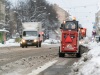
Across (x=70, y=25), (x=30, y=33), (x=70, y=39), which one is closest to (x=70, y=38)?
(x=70, y=39)

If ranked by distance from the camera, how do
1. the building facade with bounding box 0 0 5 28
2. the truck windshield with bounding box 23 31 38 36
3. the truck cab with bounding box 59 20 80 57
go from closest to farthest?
the truck cab with bounding box 59 20 80 57
the truck windshield with bounding box 23 31 38 36
the building facade with bounding box 0 0 5 28

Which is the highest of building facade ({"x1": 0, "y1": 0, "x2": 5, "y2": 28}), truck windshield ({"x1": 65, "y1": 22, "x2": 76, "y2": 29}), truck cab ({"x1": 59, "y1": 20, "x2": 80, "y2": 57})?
building facade ({"x1": 0, "y1": 0, "x2": 5, "y2": 28})

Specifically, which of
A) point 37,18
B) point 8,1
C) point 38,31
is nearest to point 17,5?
point 37,18

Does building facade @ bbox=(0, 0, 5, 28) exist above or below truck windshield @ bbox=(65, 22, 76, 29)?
above

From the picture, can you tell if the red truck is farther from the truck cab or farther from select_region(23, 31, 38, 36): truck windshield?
select_region(23, 31, 38, 36): truck windshield

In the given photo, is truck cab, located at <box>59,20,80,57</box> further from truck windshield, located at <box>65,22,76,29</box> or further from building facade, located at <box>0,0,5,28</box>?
building facade, located at <box>0,0,5,28</box>

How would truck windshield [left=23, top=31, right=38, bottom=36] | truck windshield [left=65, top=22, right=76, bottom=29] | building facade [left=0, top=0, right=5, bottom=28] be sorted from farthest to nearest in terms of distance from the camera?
building facade [left=0, top=0, right=5, bottom=28] → truck windshield [left=23, top=31, right=38, bottom=36] → truck windshield [left=65, top=22, right=76, bottom=29]

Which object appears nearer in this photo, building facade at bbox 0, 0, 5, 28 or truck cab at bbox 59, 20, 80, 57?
truck cab at bbox 59, 20, 80, 57

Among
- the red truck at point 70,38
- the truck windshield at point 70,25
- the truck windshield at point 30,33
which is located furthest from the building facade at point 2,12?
the red truck at point 70,38

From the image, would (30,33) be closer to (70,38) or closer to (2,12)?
(70,38)

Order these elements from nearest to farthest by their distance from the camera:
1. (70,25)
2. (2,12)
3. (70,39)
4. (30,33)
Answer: (70,39) → (70,25) → (30,33) → (2,12)

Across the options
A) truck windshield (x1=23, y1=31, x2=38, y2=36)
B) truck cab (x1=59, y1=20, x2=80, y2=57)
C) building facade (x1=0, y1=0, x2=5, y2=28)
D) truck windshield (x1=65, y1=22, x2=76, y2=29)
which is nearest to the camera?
truck cab (x1=59, y1=20, x2=80, y2=57)

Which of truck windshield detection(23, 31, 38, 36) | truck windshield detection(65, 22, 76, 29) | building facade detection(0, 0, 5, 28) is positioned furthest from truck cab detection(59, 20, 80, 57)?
building facade detection(0, 0, 5, 28)

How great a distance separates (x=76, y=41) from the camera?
25078 mm
